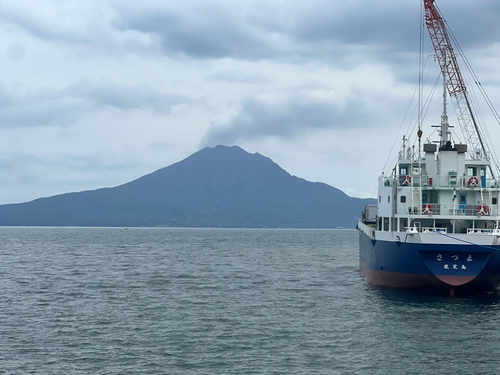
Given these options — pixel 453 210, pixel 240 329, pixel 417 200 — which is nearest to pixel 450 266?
pixel 453 210

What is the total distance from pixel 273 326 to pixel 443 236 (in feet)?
51.9

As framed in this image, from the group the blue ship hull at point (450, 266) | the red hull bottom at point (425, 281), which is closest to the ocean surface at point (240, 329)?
the red hull bottom at point (425, 281)

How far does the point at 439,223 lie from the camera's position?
48344 millimetres

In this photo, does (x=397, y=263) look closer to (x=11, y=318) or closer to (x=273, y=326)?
(x=273, y=326)

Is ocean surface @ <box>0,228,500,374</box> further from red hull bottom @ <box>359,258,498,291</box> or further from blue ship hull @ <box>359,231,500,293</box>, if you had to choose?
blue ship hull @ <box>359,231,500,293</box>

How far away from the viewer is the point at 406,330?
3506 centimetres

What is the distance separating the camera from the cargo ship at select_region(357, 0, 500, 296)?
4312 centimetres

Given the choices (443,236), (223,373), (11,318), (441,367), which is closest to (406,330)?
(441,367)

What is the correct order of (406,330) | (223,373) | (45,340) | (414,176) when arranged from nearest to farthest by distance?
1. (223,373)
2. (45,340)
3. (406,330)
4. (414,176)

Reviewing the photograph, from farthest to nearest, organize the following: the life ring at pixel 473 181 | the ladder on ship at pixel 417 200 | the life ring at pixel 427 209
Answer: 1. the life ring at pixel 473 181
2. the ladder on ship at pixel 417 200
3. the life ring at pixel 427 209

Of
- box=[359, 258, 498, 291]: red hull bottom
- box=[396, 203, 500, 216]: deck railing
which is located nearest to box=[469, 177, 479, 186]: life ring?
box=[396, 203, 500, 216]: deck railing

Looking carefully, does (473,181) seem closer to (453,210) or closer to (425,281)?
(453,210)

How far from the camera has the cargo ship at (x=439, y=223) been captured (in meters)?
43.1

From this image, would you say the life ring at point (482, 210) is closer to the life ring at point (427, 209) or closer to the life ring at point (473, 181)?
the life ring at point (473, 181)
